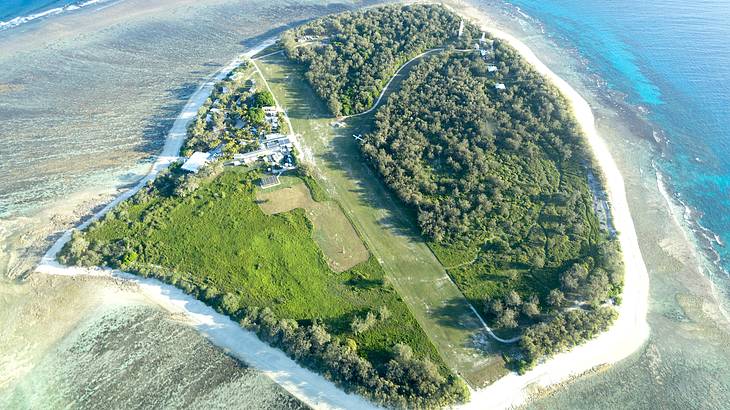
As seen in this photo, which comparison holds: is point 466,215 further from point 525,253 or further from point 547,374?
point 547,374

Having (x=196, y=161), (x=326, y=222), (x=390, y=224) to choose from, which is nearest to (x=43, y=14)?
(x=196, y=161)

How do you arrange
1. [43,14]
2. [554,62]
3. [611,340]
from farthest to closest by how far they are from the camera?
1. [43,14]
2. [554,62]
3. [611,340]

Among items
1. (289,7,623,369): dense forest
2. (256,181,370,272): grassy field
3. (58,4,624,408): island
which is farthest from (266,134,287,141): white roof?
(289,7,623,369): dense forest

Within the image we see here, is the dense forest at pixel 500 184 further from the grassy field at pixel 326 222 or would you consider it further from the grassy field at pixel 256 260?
the grassy field at pixel 256 260

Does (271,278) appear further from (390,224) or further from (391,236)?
(390,224)

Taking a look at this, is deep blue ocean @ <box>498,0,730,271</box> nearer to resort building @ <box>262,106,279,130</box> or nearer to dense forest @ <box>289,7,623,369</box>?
dense forest @ <box>289,7,623,369</box>
